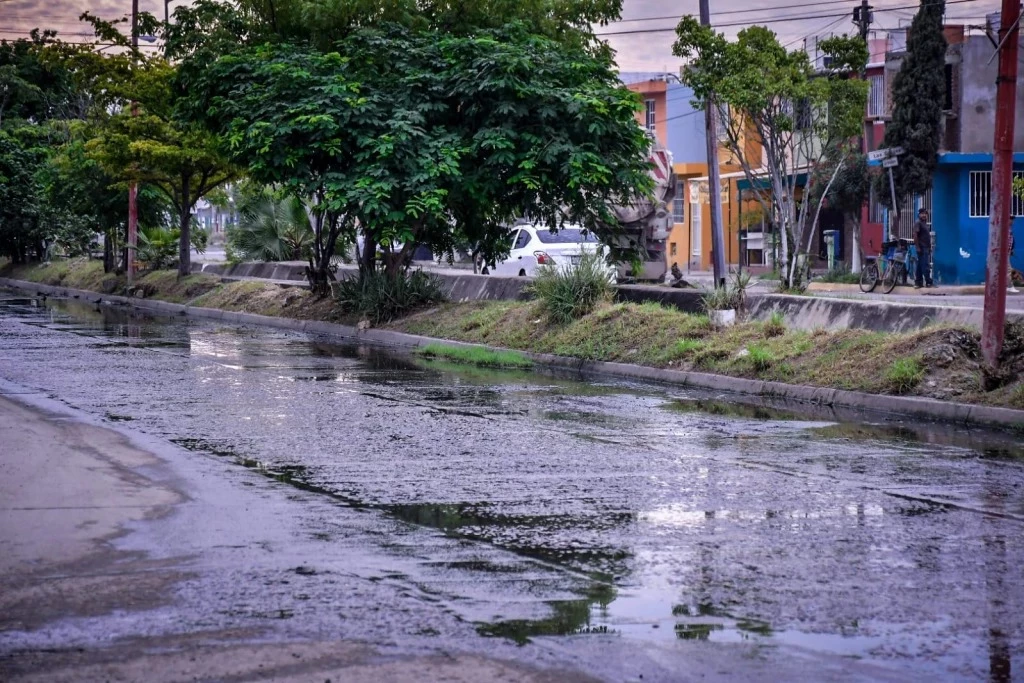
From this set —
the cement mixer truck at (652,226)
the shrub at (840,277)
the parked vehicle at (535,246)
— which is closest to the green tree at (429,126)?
the cement mixer truck at (652,226)

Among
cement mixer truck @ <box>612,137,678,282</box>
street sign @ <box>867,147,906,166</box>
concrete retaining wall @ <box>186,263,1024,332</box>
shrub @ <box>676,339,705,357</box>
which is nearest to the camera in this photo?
concrete retaining wall @ <box>186,263,1024,332</box>

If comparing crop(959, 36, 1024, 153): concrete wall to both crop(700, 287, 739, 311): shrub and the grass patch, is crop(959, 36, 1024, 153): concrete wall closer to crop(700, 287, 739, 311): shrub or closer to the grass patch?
crop(700, 287, 739, 311): shrub

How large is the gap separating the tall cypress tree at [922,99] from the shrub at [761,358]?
2307 cm

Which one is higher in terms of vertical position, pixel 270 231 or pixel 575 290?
pixel 270 231

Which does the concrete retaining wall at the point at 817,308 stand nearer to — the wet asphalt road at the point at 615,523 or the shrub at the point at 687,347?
the shrub at the point at 687,347

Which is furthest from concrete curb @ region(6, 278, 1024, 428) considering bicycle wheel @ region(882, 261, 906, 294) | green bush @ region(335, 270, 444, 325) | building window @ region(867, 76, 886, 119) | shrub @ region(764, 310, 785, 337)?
building window @ region(867, 76, 886, 119)

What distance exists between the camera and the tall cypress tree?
38.1 m

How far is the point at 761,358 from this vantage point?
16.8 meters

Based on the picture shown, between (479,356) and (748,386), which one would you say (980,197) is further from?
(748,386)

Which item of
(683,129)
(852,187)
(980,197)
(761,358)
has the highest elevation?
(683,129)

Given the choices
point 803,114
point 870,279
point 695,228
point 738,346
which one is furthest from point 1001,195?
point 695,228

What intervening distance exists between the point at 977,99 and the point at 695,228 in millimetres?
22187

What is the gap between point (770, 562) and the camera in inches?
276

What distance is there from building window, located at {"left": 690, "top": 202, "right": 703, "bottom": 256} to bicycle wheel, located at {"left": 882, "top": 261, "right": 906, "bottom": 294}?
82.9 ft
